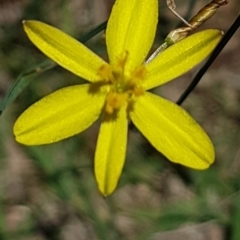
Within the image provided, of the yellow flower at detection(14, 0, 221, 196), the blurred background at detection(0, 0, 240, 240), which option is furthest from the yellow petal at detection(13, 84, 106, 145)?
the blurred background at detection(0, 0, 240, 240)

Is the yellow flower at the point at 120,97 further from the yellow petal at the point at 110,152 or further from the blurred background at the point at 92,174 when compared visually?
the blurred background at the point at 92,174

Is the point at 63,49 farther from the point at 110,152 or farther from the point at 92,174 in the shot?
the point at 92,174

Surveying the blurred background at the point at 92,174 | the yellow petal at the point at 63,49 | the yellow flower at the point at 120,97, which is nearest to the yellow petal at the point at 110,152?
the yellow flower at the point at 120,97

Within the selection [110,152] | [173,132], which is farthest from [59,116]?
[173,132]

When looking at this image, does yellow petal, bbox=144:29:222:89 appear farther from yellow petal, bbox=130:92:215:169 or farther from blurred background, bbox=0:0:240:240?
blurred background, bbox=0:0:240:240

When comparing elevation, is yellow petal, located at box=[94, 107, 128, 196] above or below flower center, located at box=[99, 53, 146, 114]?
below

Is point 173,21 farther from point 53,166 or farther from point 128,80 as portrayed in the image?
point 128,80
